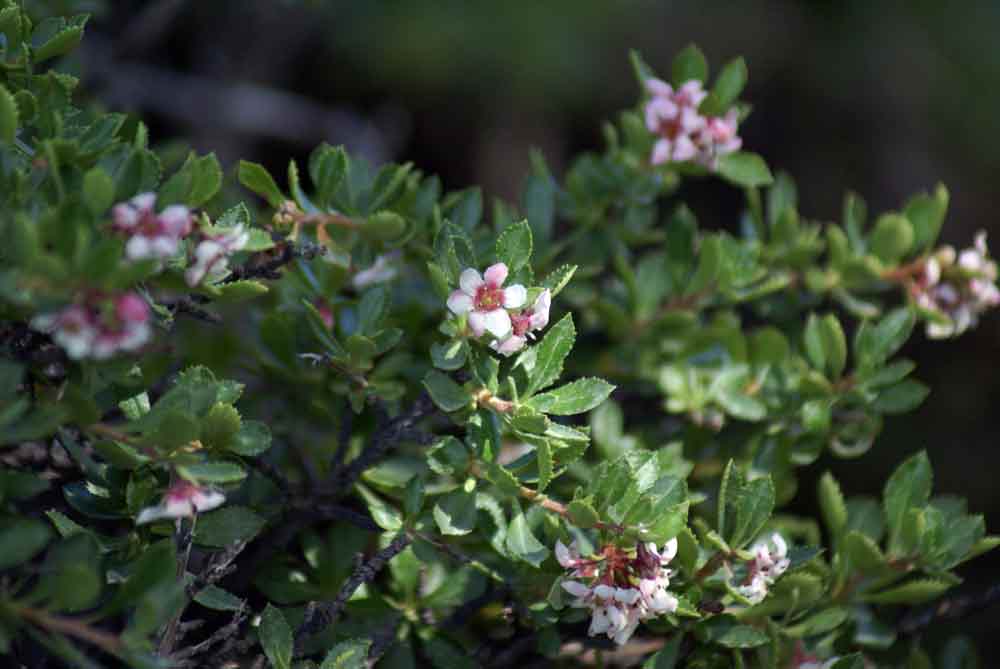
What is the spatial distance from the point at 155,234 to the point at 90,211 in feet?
0.15

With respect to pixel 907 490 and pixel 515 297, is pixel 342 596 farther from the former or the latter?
pixel 907 490

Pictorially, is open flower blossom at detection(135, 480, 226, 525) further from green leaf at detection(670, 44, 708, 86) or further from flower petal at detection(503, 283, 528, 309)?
green leaf at detection(670, 44, 708, 86)

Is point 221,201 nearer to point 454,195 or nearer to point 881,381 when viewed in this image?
point 454,195

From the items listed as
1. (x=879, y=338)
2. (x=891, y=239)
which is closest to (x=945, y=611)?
(x=879, y=338)

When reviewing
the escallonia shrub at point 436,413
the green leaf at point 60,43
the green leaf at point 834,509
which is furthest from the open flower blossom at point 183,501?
the green leaf at point 834,509

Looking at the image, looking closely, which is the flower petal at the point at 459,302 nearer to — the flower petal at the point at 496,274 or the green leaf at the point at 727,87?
the flower petal at the point at 496,274

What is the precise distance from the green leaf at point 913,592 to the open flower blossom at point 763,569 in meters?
0.16

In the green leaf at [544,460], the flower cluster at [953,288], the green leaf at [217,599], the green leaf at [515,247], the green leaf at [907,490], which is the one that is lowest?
the green leaf at [217,599]

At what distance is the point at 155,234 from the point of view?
772 millimetres

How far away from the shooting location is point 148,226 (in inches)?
30.6

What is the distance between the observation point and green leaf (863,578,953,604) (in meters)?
1.03

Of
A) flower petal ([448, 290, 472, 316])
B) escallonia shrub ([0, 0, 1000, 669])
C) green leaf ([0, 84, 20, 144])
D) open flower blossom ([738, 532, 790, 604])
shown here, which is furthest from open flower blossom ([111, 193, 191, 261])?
open flower blossom ([738, 532, 790, 604])

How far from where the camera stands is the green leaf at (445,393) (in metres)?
0.89

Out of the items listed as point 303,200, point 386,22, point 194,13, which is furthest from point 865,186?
point 303,200
